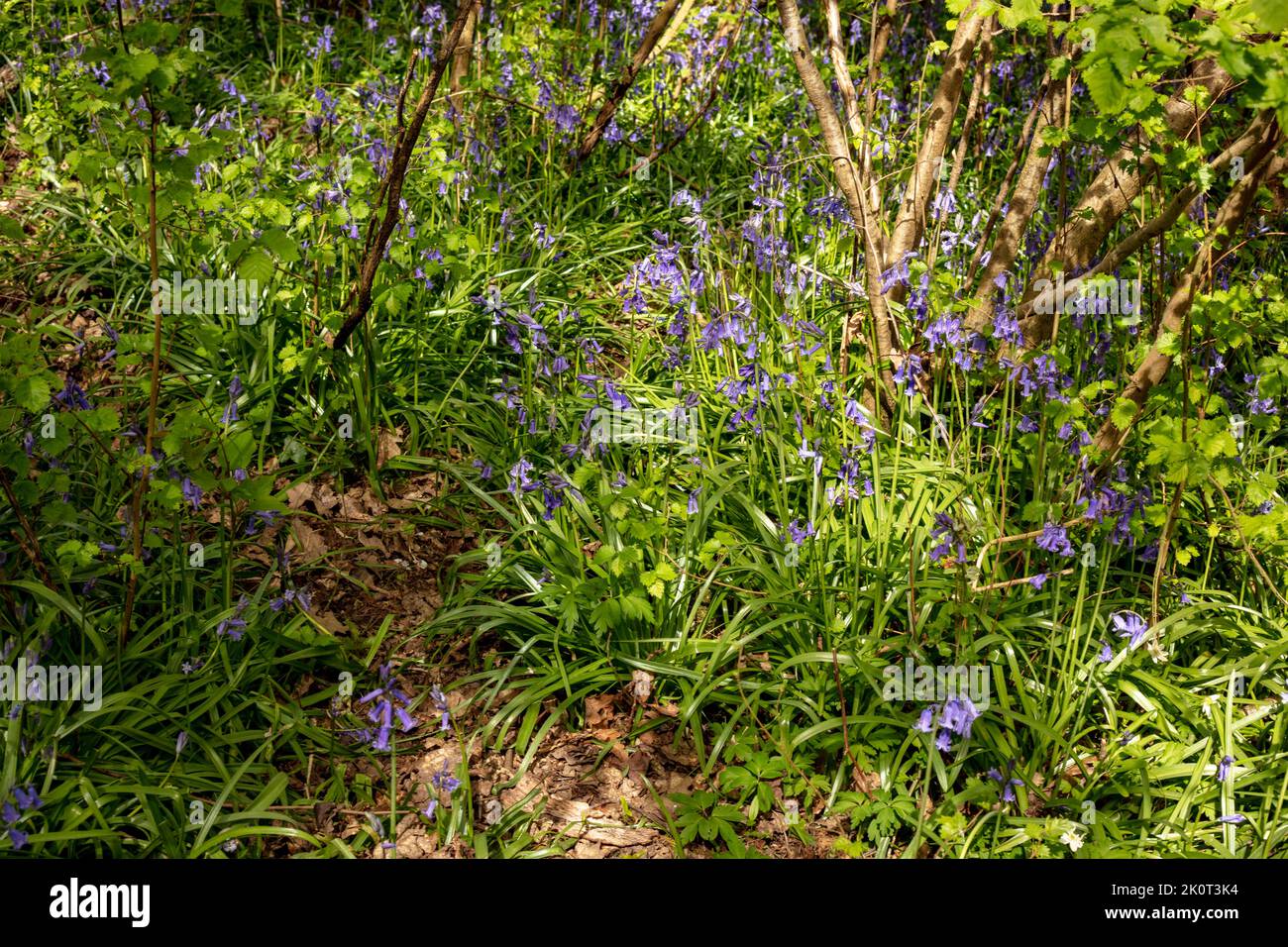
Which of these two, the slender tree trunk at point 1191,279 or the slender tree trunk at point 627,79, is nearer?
the slender tree trunk at point 1191,279

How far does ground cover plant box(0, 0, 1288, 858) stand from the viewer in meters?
2.58

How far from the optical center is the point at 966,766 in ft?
8.99

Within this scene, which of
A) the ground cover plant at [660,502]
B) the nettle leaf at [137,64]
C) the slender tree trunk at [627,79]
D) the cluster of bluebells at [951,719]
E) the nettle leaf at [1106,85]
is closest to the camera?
the nettle leaf at [1106,85]

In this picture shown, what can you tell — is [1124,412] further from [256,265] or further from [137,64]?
[137,64]

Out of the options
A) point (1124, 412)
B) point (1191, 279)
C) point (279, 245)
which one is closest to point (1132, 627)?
point (1124, 412)

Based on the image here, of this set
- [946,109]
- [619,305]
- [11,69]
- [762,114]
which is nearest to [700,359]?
[619,305]

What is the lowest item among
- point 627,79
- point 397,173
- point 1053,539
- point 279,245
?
point 1053,539

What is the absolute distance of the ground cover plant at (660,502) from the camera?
2.58 meters

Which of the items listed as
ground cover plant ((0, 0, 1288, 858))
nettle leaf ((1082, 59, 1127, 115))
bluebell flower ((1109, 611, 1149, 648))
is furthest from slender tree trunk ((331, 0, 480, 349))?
bluebell flower ((1109, 611, 1149, 648))

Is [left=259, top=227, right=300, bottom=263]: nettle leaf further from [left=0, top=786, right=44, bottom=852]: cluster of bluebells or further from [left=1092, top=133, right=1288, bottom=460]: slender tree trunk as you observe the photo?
[left=1092, top=133, right=1288, bottom=460]: slender tree trunk

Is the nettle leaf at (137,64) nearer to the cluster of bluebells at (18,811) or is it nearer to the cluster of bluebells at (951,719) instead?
the cluster of bluebells at (18,811)

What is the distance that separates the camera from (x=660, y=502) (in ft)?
10.8

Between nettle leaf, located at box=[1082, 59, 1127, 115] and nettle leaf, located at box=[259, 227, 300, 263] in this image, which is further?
nettle leaf, located at box=[259, 227, 300, 263]

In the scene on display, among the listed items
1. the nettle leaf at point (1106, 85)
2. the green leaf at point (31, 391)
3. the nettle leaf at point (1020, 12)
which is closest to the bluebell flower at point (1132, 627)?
the nettle leaf at point (1106, 85)
